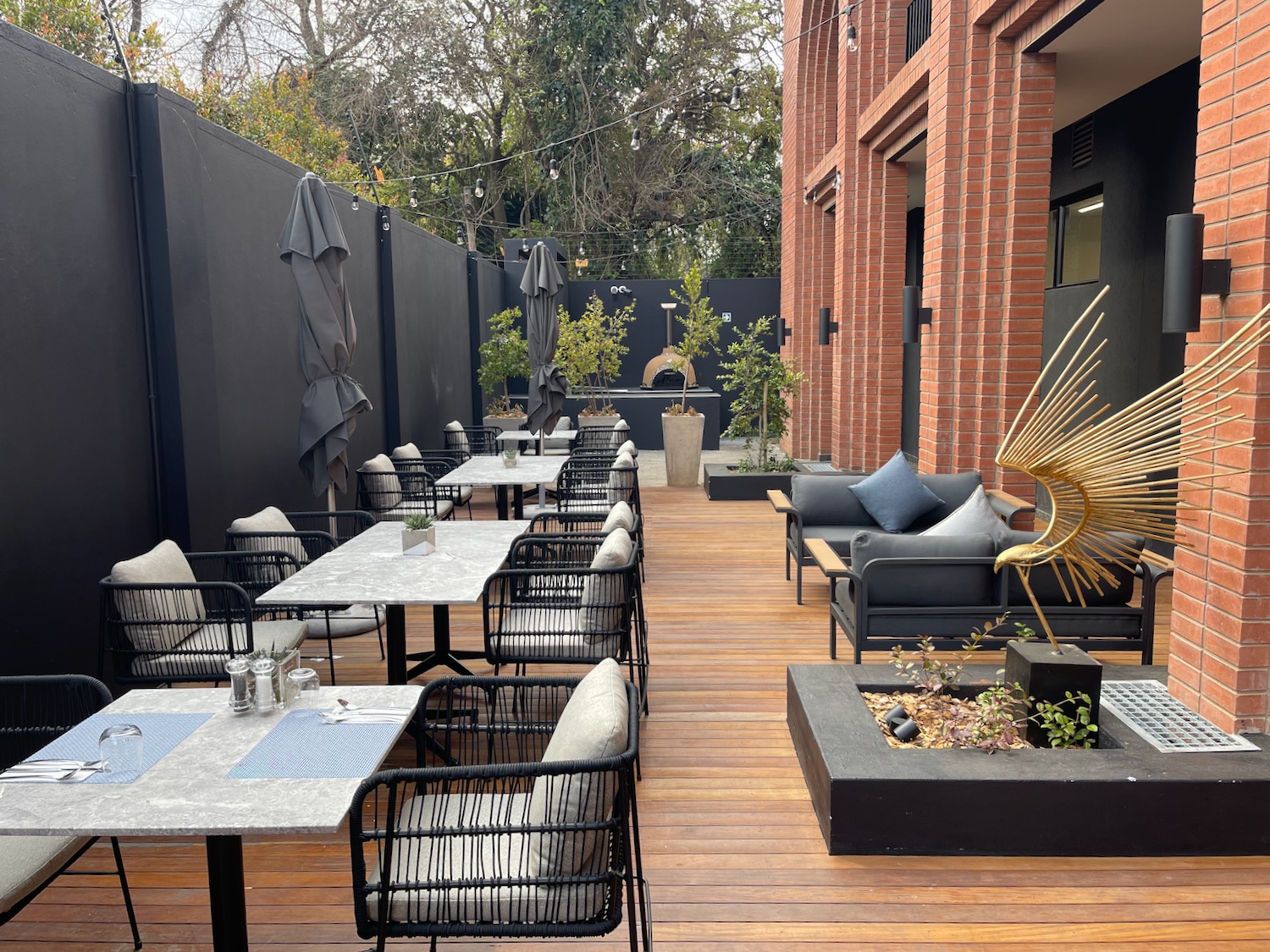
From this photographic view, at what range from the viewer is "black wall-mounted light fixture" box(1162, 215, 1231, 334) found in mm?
3383

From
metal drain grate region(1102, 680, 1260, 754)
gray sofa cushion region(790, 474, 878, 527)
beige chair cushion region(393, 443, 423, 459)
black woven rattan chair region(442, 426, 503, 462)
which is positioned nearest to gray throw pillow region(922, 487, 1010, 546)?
metal drain grate region(1102, 680, 1260, 754)

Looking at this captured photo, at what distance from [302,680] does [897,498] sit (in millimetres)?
4603

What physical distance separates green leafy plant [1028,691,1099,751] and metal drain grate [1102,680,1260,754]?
21 centimetres

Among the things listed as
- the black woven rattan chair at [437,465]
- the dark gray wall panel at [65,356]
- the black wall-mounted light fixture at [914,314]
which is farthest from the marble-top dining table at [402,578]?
the black wall-mounted light fixture at [914,314]

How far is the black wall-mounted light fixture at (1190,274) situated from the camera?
11.1 feet

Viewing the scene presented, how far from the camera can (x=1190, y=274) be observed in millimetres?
3385

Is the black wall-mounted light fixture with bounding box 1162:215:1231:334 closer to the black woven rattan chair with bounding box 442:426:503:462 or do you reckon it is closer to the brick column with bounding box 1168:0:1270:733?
the brick column with bounding box 1168:0:1270:733

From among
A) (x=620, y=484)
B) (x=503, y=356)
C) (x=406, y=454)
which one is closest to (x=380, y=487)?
Answer: (x=406, y=454)

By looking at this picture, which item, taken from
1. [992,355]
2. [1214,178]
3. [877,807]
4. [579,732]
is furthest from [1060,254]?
[579,732]

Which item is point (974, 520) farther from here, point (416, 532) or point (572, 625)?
point (416, 532)

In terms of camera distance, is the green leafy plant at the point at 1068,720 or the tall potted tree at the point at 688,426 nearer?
the green leafy plant at the point at 1068,720

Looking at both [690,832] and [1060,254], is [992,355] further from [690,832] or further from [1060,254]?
[690,832]

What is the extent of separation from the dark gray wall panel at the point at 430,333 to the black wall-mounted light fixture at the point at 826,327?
454cm

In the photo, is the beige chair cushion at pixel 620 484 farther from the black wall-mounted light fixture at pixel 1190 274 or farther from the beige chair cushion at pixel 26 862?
the beige chair cushion at pixel 26 862
